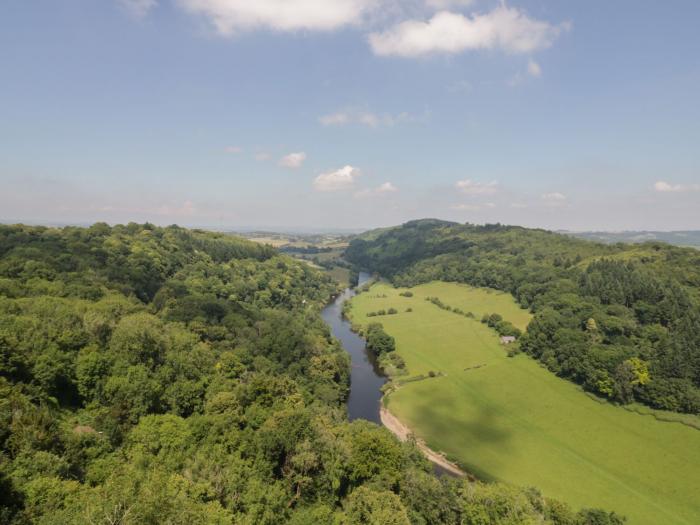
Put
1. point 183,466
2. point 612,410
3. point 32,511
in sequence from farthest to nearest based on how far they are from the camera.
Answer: point 612,410
point 183,466
point 32,511

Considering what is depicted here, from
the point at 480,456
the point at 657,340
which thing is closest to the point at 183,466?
the point at 480,456

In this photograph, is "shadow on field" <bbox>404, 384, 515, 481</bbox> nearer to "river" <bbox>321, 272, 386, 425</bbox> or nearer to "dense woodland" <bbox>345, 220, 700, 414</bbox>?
"river" <bbox>321, 272, 386, 425</bbox>

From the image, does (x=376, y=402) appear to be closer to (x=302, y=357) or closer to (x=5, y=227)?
(x=302, y=357)

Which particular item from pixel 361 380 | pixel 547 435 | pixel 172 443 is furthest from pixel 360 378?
pixel 172 443

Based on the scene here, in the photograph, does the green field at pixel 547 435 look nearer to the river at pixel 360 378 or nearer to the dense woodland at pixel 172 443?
the river at pixel 360 378

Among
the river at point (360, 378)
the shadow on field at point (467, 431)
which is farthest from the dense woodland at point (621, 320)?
the river at point (360, 378)

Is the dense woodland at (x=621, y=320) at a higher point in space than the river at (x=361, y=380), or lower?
higher
